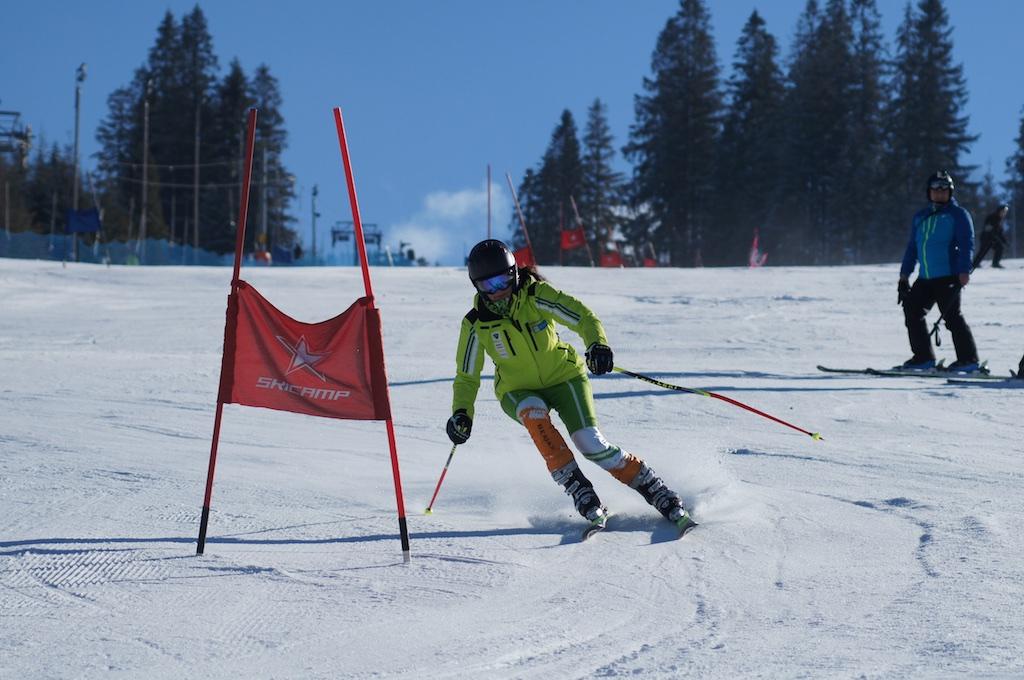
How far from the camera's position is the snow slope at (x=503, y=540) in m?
3.24

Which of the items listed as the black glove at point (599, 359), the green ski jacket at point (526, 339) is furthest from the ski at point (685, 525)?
the green ski jacket at point (526, 339)

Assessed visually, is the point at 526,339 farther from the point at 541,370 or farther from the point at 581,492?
the point at 581,492

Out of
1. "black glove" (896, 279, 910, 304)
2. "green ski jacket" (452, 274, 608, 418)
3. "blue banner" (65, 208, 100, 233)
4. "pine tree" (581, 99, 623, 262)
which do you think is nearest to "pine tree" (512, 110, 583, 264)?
"pine tree" (581, 99, 623, 262)

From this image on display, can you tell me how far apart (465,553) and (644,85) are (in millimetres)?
54218

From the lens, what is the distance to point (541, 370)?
198 inches

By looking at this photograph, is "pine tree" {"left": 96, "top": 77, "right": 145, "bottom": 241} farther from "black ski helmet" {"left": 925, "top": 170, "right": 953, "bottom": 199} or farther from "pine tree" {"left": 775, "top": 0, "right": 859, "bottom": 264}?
"black ski helmet" {"left": 925, "top": 170, "right": 953, "bottom": 199}

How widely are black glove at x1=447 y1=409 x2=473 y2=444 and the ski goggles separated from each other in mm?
640

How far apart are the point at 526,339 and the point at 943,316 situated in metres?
6.65

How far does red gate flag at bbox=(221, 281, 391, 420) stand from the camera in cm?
443

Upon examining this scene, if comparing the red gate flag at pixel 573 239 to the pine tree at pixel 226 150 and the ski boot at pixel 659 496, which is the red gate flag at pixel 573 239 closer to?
the ski boot at pixel 659 496

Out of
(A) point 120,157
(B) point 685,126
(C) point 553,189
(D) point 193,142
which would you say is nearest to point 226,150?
(D) point 193,142

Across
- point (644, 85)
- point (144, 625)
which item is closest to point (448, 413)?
point (144, 625)

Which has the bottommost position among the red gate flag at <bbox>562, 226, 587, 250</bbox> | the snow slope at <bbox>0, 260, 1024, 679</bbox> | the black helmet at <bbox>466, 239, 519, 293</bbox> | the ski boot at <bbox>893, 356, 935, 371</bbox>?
the snow slope at <bbox>0, 260, 1024, 679</bbox>

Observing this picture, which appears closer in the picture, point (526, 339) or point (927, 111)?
point (526, 339)
